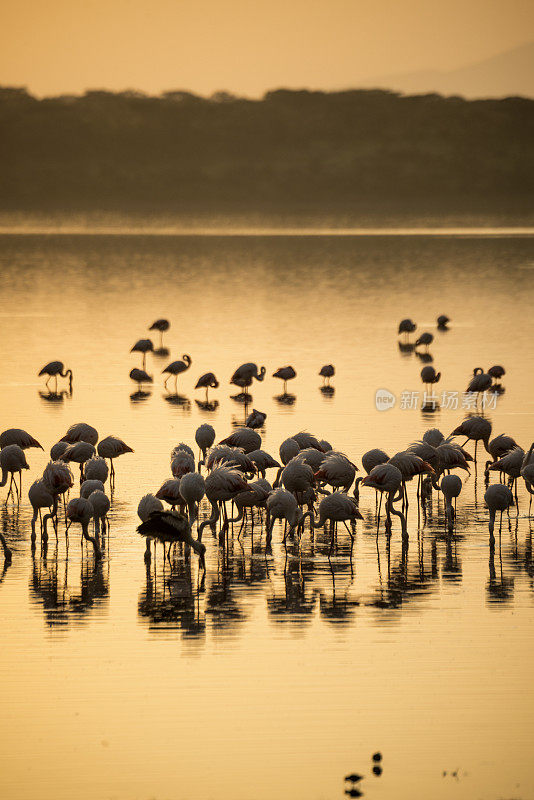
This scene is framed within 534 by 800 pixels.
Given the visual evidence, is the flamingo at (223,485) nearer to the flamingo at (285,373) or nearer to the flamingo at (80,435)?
the flamingo at (80,435)

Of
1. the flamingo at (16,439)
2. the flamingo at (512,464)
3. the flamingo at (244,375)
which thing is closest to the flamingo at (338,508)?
the flamingo at (512,464)

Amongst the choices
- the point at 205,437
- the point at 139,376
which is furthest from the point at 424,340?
the point at 205,437

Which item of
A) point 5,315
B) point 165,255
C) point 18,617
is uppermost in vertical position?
point 165,255

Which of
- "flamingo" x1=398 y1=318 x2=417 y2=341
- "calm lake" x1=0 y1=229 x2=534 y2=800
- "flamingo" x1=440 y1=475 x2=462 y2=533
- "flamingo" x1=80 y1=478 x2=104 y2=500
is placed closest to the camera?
"calm lake" x1=0 y1=229 x2=534 y2=800

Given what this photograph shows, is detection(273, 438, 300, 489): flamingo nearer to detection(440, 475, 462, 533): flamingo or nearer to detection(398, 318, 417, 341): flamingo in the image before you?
detection(440, 475, 462, 533): flamingo

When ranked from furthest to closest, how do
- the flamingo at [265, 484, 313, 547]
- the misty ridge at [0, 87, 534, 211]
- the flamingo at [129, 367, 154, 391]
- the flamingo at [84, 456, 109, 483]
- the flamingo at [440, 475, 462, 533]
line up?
the misty ridge at [0, 87, 534, 211] → the flamingo at [129, 367, 154, 391] → the flamingo at [84, 456, 109, 483] → the flamingo at [440, 475, 462, 533] → the flamingo at [265, 484, 313, 547]

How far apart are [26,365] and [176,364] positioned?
11.3 feet

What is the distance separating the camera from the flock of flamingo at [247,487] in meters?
10.6

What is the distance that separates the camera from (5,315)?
32688 mm

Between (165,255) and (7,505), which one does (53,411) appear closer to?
(7,505)

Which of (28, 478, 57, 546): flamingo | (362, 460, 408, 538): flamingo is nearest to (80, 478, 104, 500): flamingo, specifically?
(28, 478, 57, 546): flamingo

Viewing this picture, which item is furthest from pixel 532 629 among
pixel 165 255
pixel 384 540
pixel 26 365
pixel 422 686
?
pixel 165 255

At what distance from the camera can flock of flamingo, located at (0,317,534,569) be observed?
34.9 feet

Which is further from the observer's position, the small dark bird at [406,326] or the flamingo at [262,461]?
the small dark bird at [406,326]
